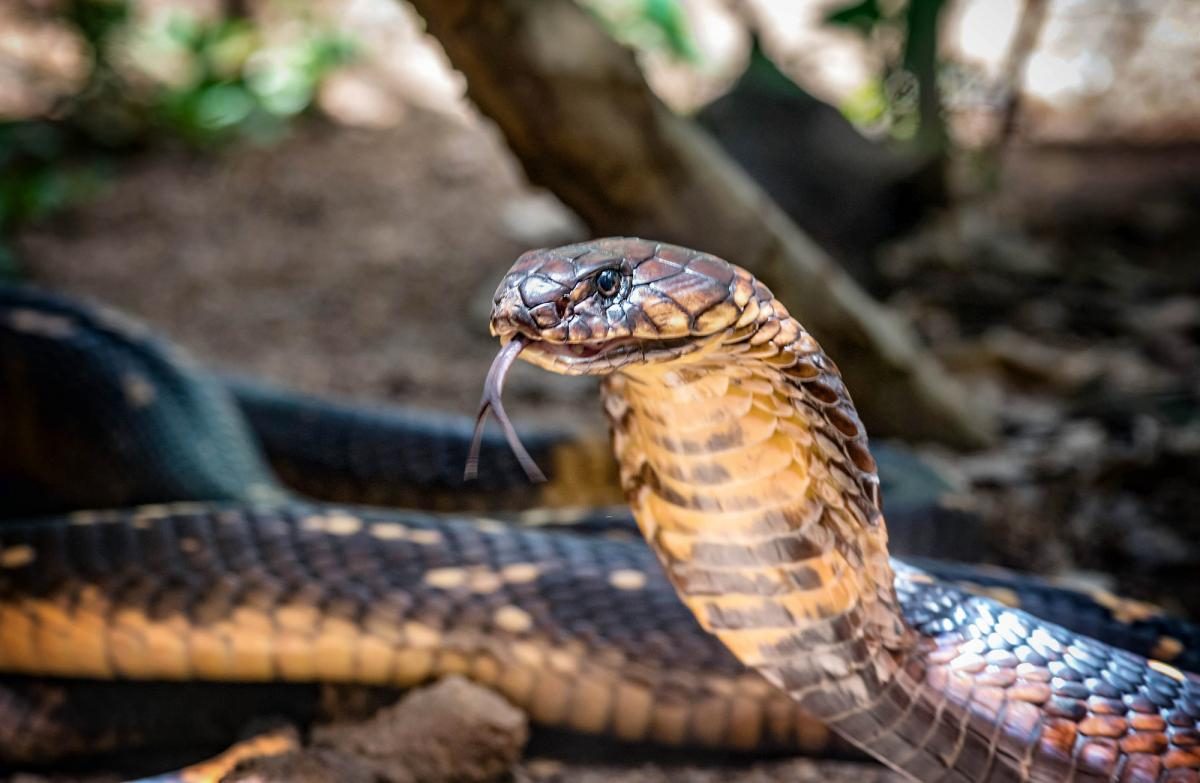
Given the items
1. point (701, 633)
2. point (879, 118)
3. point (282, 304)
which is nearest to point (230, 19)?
point (282, 304)

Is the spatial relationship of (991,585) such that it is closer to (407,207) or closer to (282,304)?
(282,304)

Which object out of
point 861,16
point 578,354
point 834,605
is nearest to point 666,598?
point 834,605

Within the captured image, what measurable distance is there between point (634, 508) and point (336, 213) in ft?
17.9

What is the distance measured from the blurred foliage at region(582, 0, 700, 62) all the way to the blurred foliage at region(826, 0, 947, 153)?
4.59 feet

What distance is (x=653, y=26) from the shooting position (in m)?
7.31

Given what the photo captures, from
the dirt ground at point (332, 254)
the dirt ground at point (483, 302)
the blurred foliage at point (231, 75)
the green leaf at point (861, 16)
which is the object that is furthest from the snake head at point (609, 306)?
the blurred foliage at point (231, 75)

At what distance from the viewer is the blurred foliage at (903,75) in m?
5.48

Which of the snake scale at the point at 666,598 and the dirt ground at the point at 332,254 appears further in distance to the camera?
the dirt ground at the point at 332,254

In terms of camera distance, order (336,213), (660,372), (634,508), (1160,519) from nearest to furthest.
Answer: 1. (660,372)
2. (634,508)
3. (1160,519)
4. (336,213)

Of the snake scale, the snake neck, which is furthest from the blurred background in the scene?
the snake neck

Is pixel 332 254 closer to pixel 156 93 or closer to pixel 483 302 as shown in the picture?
pixel 483 302

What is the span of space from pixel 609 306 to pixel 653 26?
6215 mm

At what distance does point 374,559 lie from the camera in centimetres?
279

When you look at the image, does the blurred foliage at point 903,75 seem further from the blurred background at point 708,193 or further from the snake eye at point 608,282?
the snake eye at point 608,282
